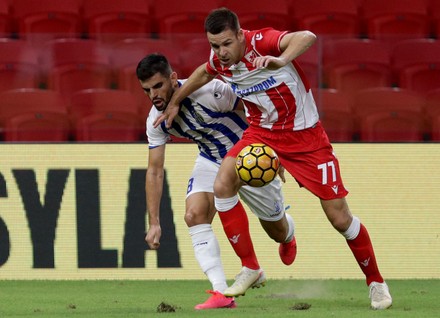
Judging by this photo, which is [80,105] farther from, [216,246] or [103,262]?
[216,246]

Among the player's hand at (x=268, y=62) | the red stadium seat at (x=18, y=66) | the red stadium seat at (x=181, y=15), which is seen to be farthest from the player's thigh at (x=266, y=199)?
the red stadium seat at (x=181, y=15)

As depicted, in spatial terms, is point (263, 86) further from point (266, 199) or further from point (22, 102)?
point (22, 102)

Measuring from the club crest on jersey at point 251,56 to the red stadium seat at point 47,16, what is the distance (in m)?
4.87

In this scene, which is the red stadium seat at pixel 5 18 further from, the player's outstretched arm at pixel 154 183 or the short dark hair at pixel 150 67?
the short dark hair at pixel 150 67

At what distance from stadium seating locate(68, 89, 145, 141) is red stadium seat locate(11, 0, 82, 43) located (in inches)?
82.2

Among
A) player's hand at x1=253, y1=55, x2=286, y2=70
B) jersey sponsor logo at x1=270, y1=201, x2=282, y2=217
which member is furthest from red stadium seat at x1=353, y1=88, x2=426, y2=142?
player's hand at x1=253, y1=55, x2=286, y2=70

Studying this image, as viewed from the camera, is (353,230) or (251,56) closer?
(251,56)

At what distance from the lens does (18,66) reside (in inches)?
361

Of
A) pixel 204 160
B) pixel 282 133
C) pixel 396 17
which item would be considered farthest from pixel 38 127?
pixel 396 17

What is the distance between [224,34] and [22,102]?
3.21m

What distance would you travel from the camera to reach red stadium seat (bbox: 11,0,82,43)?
36.6ft

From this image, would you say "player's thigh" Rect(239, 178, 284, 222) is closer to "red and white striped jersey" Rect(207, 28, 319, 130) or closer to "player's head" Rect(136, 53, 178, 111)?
"red and white striped jersey" Rect(207, 28, 319, 130)

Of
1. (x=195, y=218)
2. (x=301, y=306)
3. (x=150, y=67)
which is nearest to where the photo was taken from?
(x=301, y=306)

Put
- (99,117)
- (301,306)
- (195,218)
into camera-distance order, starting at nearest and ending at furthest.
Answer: (301,306) < (195,218) < (99,117)
